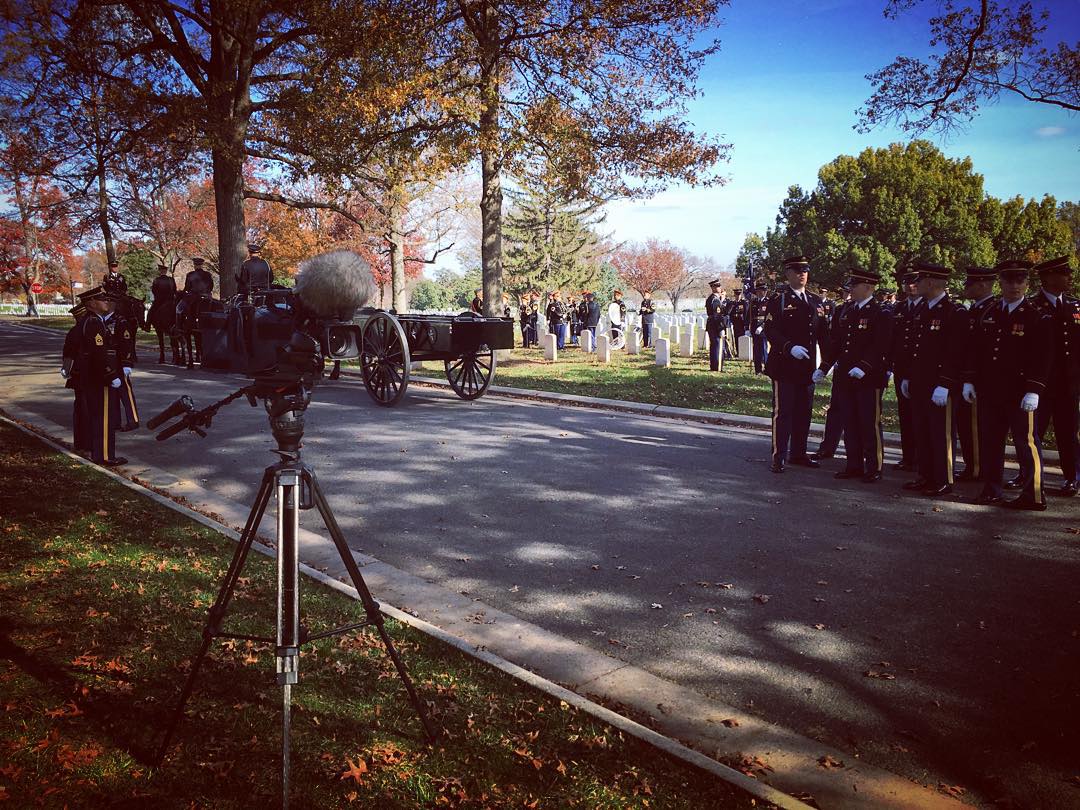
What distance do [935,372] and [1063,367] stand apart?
3.77ft

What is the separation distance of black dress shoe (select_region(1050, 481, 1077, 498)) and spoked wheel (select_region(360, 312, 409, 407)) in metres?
8.49

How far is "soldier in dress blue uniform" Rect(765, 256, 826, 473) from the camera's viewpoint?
8273mm

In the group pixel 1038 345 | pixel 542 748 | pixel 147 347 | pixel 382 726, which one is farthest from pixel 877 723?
pixel 147 347

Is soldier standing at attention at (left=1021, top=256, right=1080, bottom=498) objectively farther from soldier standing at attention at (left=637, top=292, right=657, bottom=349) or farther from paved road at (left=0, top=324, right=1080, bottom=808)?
soldier standing at attention at (left=637, top=292, right=657, bottom=349)

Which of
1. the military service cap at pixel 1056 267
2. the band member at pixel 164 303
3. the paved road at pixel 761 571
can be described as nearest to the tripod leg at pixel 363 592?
the paved road at pixel 761 571

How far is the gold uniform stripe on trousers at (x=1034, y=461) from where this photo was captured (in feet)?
22.6

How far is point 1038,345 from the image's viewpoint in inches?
275

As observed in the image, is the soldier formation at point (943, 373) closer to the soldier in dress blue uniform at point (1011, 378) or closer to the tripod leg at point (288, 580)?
the soldier in dress blue uniform at point (1011, 378)

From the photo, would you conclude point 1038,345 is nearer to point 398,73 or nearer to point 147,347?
point 398,73

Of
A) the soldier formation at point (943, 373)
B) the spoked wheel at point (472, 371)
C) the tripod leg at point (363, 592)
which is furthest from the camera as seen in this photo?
the spoked wheel at point (472, 371)

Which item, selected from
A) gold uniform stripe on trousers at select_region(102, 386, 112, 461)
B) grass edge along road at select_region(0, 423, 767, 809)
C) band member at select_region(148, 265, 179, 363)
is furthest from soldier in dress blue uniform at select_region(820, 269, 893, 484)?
band member at select_region(148, 265, 179, 363)

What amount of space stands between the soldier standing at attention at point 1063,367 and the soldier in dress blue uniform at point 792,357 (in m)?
2.13

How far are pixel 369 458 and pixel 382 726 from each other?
18.3 feet

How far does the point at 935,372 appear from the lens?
775 centimetres
